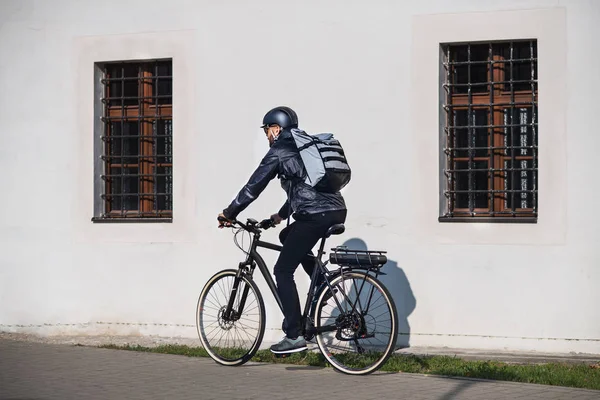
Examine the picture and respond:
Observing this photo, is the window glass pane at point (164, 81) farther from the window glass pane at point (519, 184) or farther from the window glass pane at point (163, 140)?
the window glass pane at point (519, 184)

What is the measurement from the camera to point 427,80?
1011 cm

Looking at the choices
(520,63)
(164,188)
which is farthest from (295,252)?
(164,188)

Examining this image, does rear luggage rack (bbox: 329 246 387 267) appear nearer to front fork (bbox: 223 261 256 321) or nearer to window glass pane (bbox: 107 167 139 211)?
front fork (bbox: 223 261 256 321)

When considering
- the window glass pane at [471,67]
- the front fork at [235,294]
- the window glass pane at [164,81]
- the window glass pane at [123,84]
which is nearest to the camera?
the front fork at [235,294]

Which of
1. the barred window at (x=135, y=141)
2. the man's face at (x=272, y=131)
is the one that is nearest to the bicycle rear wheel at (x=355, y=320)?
the man's face at (x=272, y=131)

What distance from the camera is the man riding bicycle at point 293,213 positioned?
8320 millimetres

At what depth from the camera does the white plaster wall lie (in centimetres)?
964

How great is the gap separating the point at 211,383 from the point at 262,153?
11.1ft

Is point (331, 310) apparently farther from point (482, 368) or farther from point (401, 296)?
point (401, 296)

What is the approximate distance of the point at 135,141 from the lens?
11586mm

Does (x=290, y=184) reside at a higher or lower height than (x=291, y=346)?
higher

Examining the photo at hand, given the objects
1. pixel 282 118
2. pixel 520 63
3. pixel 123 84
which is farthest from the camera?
pixel 123 84

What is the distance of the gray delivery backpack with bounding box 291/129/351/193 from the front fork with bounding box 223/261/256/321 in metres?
0.98

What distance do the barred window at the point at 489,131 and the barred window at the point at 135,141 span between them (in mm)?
2968
